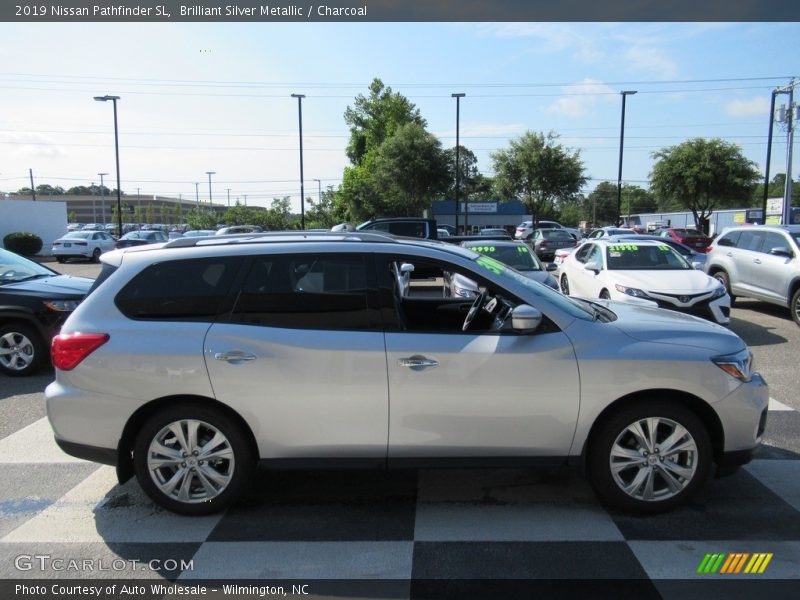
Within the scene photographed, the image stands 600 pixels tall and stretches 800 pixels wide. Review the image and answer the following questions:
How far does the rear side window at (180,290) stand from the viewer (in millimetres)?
3863

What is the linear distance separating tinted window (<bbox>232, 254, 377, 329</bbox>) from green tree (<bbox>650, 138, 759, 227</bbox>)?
38.0m

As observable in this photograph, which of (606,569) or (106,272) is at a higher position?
(106,272)

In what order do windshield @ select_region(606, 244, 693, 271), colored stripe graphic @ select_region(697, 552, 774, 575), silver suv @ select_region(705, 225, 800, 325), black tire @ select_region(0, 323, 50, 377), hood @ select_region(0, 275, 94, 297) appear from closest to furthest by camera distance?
1. colored stripe graphic @ select_region(697, 552, 774, 575)
2. black tire @ select_region(0, 323, 50, 377)
3. hood @ select_region(0, 275, 94, 297)
4. windshield @ select_region(606, 244, 693, 271)
5. silver suv @ select_region(705, 225, 800, 325)

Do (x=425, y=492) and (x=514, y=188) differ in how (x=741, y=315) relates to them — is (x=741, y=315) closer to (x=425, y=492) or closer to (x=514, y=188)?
(x=425, y=492)

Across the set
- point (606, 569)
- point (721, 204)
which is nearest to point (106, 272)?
point (606, 569)

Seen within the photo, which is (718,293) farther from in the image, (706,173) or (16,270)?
(706,173)

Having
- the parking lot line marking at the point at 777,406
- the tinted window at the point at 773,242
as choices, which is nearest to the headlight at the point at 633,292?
the parking lot line marking at the point at 777,406

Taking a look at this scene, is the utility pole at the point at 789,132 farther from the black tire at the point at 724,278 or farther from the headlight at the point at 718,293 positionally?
the headlight at the point at 718,293

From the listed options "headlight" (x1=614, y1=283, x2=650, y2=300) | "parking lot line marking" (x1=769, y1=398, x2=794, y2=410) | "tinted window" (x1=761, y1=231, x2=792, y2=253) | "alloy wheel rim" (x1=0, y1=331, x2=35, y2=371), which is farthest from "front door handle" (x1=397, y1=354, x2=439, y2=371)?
"tinted window" (x1=761, y1=231, x2=792, y2=253)

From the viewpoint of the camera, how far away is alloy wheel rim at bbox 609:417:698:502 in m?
3.74

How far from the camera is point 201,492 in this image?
12.7 ft

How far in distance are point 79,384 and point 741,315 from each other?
11628mm

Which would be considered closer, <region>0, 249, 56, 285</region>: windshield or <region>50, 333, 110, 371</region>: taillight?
<region>50, 333, 110, 371</region>: taillight

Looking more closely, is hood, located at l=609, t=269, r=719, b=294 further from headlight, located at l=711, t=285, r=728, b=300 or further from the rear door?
the rear door
